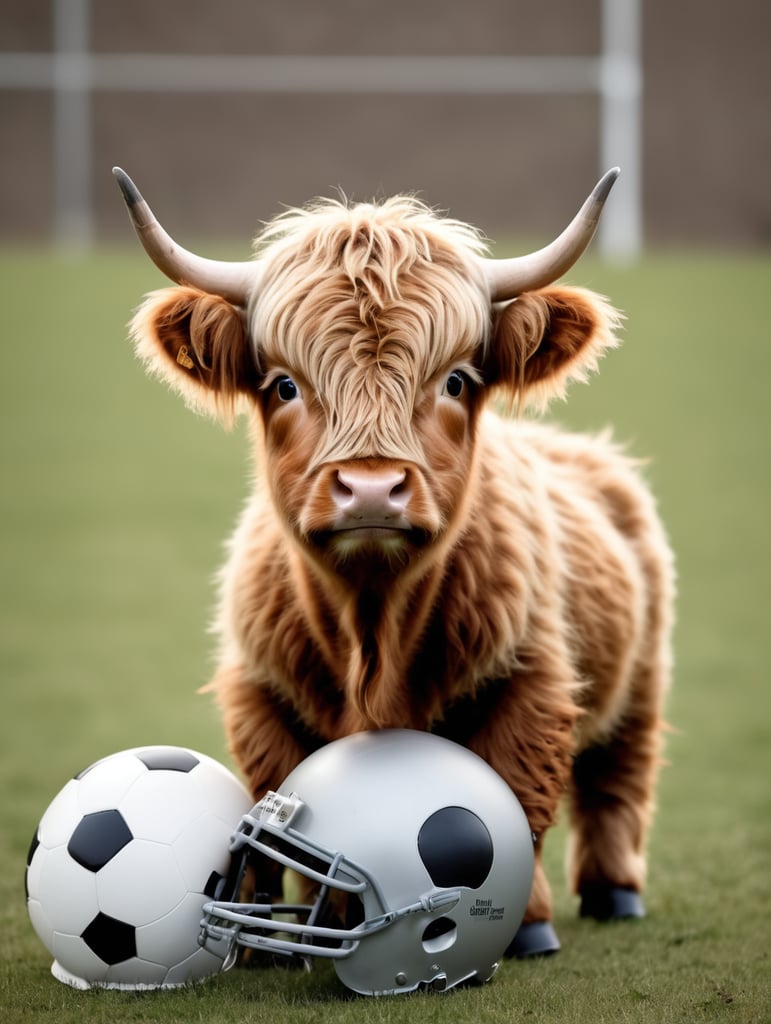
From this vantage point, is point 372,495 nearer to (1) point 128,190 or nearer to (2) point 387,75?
(1) point 128,190

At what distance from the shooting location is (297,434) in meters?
2.79

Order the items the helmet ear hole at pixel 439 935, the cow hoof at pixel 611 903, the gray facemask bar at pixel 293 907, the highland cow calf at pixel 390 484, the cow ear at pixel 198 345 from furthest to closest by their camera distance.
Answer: the cow hoof at pixel 611 903 → the cow ear at pixel 198 345 → the highland cow calf at pixel 390 484 → the helmet ear hole at pixel 439 935 → the gray facemask bar at pixel 293 907

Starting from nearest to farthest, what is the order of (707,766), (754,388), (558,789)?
(558,789) → (707,766) → (754,388)

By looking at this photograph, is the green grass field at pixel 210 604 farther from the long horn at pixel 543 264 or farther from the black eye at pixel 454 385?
the long horn at pixel 543 264

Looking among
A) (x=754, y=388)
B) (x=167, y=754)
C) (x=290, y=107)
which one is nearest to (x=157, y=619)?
(x=167, y=754)

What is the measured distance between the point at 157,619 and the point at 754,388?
21.4 feet

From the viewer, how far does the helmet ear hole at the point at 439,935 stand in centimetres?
259

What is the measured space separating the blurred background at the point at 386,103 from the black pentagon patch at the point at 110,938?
1349 cm

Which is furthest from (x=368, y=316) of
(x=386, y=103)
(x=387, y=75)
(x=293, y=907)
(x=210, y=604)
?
Result: (x=386, y=103)

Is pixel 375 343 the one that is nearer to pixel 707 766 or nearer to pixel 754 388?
pixel 707 766

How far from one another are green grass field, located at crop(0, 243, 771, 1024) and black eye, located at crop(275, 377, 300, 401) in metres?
1.07

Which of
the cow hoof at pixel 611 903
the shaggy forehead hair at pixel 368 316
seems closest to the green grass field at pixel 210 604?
the cow hoof at pixel 611 903

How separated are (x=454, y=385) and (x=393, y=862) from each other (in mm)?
889

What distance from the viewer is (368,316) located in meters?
2.73
